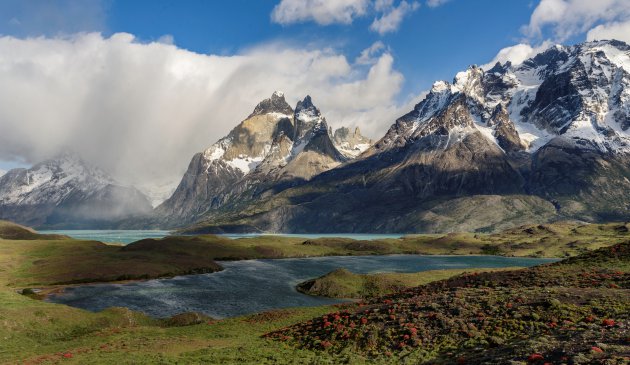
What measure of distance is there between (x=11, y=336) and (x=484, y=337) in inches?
2314

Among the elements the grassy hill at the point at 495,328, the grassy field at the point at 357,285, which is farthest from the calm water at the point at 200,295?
A: the grassy hill at the point at 495,328

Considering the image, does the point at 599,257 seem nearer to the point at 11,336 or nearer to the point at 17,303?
the point at 11,336

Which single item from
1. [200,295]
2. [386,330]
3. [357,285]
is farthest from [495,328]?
[200,295]

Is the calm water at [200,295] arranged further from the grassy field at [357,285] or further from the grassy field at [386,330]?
the grassy field at [386,330]

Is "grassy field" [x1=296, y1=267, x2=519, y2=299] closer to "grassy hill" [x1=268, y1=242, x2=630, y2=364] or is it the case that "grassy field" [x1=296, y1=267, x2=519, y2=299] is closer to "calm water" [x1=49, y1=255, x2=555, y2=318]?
"calm water" [x1=49, y1=255, x2=555, y2=318]

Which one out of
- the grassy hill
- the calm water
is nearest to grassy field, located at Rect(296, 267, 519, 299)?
the calm water

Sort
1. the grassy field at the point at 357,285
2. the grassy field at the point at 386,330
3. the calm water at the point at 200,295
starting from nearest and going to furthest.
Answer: the grassy field at the point at 386,330, the calm water at the point at 200,295, the grassy field at the point at 357,285

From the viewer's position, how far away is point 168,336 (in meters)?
59.3

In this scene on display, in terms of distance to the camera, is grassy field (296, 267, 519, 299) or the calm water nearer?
the calm water

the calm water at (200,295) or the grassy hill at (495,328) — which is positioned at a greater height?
the grassy hill at (495,328)

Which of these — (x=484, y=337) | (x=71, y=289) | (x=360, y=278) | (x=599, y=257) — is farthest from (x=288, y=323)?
(x=71, y=289)

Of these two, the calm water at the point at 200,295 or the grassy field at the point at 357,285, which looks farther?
the grassy field at the point at 357,285

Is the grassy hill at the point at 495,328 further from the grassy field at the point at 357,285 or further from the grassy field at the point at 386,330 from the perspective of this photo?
the grassy field at the point at 357,285

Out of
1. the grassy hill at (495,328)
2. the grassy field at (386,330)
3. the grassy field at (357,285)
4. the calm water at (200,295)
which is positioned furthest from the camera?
the grassy field at (357,285)
